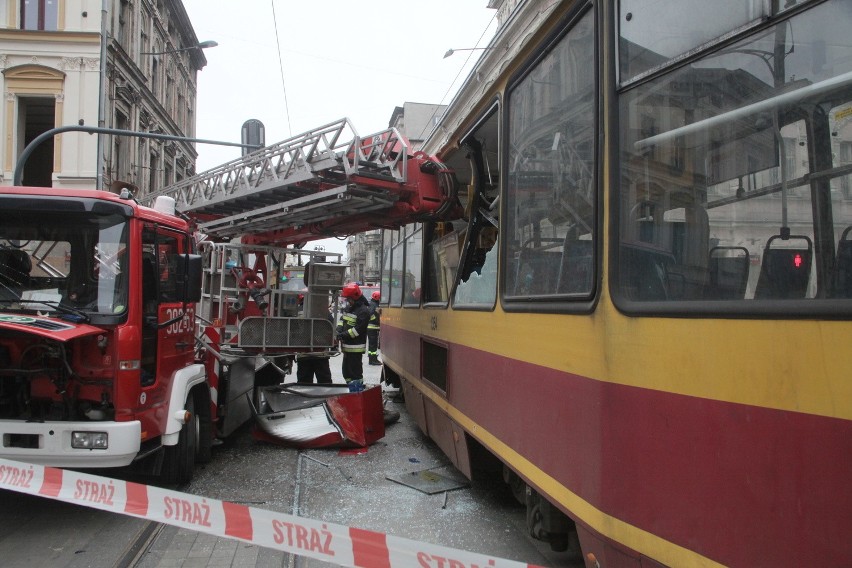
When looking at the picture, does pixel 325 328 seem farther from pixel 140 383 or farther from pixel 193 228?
pixel 140 383

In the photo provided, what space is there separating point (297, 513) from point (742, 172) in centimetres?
390

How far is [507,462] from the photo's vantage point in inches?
134

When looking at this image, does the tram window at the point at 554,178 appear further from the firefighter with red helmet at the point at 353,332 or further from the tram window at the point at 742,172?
the firefighter with red helmet at the point at 353,332

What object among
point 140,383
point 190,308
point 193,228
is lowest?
point 140,383

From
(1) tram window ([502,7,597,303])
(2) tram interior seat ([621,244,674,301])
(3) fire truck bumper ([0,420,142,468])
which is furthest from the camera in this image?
(3) fire truck bumper ([0,420,142,468])

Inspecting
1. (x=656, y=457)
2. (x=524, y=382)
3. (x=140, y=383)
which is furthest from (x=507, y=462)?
(x=140, y=383)

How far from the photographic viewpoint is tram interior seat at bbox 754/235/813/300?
178 centimetres

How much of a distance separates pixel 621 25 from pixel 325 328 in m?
5.61

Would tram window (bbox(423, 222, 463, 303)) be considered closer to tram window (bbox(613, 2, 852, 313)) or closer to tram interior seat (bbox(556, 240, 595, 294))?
tram interior seat (bbox(556, 240, 595, 294))

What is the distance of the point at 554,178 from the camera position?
300 centimetres

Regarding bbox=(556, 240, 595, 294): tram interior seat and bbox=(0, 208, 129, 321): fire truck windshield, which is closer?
bbox=(556, 240, 595, 294): tram interior seat

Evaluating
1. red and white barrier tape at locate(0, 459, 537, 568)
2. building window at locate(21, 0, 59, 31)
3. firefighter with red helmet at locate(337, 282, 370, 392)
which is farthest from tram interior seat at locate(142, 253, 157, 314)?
building window at locate(21, 0, 59, 31)

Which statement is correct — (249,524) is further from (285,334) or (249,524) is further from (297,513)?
(285,334)

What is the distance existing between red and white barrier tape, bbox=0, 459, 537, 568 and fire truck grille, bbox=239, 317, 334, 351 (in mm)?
3135
